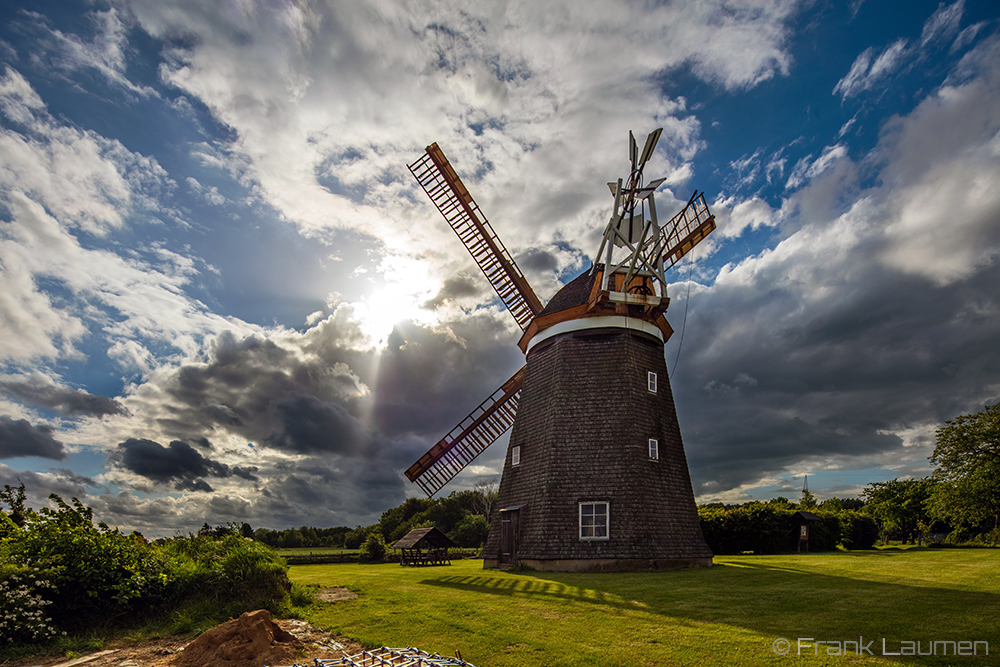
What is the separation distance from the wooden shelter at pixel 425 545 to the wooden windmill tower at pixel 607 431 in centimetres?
504

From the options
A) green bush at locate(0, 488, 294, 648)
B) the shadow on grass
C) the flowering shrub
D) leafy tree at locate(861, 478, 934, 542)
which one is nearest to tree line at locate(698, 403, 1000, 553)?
leafy tree at locate(861, 478, 934, 542)

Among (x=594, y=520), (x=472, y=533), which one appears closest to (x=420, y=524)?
(x=472, y=533)

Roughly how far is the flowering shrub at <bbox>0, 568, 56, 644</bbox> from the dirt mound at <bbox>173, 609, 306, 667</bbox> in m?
2.85

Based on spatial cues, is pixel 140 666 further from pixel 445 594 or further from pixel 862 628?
pixel 862 628

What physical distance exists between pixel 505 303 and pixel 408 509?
3660cm

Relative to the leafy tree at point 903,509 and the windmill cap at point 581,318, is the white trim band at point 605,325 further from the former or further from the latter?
the leafy tree at point 903,509

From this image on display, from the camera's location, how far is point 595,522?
1628cm

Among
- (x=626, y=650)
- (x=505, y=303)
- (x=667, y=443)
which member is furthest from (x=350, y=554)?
(x=626, y=650)

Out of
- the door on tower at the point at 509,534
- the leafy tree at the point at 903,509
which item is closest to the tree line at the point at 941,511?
the leafy tree at the point at 903,509

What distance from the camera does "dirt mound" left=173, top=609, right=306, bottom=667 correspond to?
702cm

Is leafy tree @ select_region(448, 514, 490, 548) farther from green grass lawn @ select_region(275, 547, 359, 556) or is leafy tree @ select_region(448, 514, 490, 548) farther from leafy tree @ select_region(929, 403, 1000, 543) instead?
leafy tree @ select_region(929, 403, 1000, 543)

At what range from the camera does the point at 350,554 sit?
105ft

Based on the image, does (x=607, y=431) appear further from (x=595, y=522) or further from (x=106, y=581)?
(x=106, y=581)

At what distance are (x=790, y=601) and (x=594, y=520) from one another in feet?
22.4
